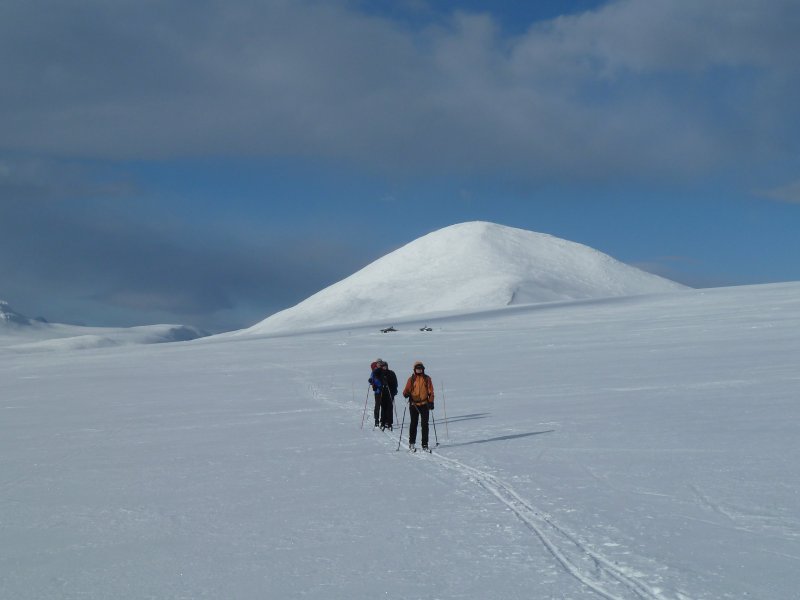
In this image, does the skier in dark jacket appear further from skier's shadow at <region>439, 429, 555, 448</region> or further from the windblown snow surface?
skier's shadow at <region>439, 429, 555, 448</region>

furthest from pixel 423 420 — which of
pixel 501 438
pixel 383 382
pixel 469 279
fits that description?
pixel 469 279

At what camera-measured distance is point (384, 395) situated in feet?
55.4

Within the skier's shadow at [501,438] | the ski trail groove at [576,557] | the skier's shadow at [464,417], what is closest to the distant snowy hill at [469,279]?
the skier's shadow at [464,417]

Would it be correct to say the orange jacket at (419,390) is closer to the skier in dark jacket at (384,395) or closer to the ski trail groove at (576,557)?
the skier in dark jacket at (384,395)

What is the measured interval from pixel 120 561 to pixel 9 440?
10.3m

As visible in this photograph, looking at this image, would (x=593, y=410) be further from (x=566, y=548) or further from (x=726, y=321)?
(x=726, y=321)

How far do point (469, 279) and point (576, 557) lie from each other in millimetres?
124975

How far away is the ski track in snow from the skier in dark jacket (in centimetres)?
578

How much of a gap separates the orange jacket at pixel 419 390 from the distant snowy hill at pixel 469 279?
318ft

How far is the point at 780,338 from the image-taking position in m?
33.3

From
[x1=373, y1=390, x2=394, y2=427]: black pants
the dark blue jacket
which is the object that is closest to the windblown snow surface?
[x1=373, y1=390, x2=394, y2=427]: black pants

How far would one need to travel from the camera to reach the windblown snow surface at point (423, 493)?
7.23 m

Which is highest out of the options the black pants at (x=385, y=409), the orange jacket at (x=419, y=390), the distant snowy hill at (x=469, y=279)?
the distant snowy hill at (x=469, y=279)

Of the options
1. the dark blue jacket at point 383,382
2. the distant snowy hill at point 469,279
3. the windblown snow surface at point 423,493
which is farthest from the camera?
the distant snowy hill at point 469,279
